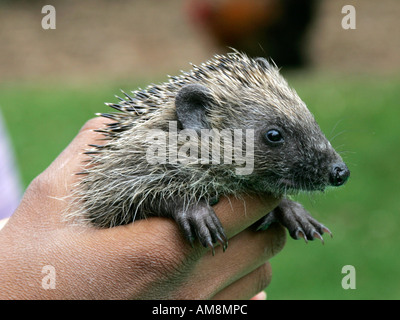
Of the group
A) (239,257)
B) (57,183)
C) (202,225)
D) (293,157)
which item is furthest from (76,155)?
(293,157)

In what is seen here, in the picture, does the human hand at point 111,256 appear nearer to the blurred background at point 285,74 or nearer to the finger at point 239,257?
the finger at point 239,257

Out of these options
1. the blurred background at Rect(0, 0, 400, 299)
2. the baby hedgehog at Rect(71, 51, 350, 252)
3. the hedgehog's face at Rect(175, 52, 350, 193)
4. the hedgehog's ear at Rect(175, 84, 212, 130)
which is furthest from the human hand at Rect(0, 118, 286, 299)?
the blurred background at Rect(0, 0, 400, 299)

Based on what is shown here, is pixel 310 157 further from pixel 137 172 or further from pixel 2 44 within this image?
pixel 2 44

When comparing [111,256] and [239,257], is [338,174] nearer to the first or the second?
[239,257]

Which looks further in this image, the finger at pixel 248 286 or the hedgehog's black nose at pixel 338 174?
the finger at pixel 248 286

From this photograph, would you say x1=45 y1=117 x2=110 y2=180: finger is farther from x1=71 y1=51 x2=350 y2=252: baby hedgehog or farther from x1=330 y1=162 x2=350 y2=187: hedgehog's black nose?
x1=330 y1=162 x2=350 y2=187: hedgehog's black nose

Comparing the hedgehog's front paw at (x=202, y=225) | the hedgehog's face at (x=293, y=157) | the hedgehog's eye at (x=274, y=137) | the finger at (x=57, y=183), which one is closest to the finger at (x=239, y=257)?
the hedgehog's front paw at (x=202, y=225)
